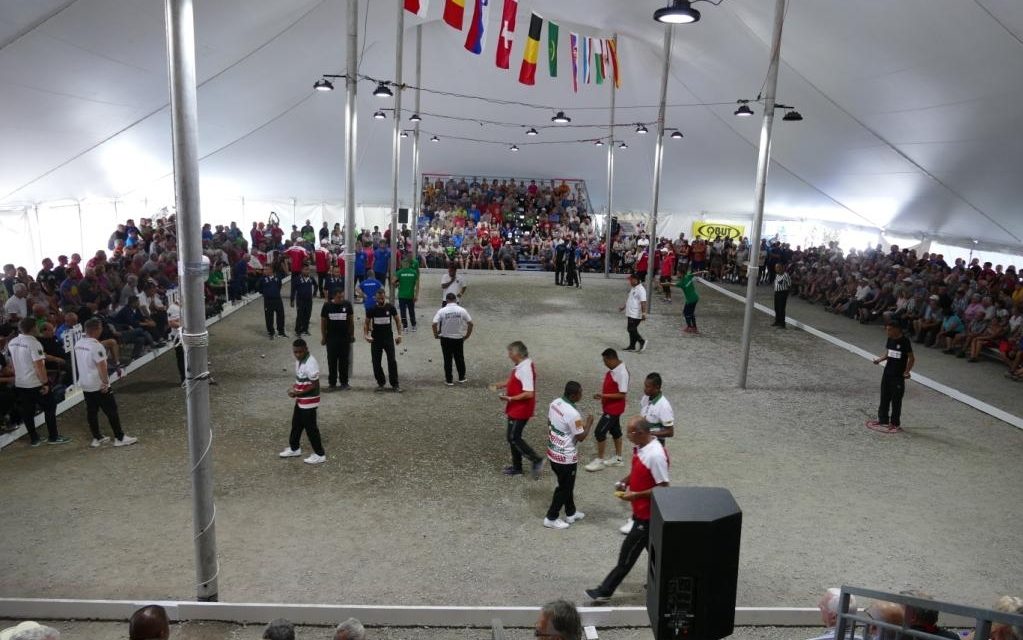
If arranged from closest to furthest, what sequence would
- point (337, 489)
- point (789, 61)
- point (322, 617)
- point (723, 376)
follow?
1. point (322, 617)
2. point (337, 489)
3. point (723, 376)
4. point (789, 61)

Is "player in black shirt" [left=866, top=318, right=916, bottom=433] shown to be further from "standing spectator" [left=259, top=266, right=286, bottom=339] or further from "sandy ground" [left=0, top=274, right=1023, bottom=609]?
"standing spectator" [left=259, top=266, right=286, bottom=339]

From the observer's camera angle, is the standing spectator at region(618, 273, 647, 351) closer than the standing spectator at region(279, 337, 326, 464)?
No

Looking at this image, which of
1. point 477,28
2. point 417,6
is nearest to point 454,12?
point 417,6

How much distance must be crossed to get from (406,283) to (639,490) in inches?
372

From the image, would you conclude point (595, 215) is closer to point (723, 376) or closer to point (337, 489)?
point (723, 376)

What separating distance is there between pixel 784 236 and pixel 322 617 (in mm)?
31376

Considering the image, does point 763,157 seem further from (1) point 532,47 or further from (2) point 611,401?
(2) point 611,401

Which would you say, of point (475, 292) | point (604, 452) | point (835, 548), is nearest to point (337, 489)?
point (604, 452)

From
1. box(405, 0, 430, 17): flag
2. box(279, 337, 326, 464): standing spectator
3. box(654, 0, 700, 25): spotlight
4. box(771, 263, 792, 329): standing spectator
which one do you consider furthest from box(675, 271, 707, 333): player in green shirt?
box(279, 337, 326, 464): standing spectator

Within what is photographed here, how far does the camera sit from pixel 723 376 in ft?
39.5

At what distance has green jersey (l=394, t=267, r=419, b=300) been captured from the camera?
14.0m

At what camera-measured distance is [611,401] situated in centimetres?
770

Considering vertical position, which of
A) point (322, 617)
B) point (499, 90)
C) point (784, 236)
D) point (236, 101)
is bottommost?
point (322, 617)

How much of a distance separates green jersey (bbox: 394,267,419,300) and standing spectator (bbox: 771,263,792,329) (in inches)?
323
